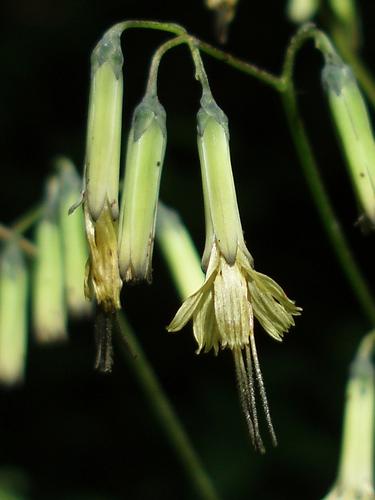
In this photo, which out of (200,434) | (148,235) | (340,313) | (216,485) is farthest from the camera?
(340,313)

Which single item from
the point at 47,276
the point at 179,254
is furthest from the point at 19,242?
the point at 179,254

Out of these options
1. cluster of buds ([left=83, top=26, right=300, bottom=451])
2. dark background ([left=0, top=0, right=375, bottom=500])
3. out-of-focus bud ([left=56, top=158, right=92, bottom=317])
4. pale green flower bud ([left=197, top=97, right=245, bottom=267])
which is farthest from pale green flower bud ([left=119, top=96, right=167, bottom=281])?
dark background ([left=0, top=0, right=375, bottom=500])

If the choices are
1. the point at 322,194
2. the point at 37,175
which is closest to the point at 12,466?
the point at 37,175

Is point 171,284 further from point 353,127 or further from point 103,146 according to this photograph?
point 103,146

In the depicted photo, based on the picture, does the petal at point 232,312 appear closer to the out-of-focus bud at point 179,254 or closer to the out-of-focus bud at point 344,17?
the out-of-focus bud at point 179,254

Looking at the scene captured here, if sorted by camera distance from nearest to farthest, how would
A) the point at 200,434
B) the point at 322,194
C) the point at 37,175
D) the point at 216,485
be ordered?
the point at 322,194 < the point at 216,485 < the point at 200,434 < the point at 37,175

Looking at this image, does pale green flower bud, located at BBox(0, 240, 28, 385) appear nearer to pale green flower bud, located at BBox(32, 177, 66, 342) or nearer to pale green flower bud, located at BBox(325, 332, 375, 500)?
pale green flower bud, located at BBox(32, 177, 66, 342)

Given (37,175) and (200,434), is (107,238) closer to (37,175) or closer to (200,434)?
(200,434)

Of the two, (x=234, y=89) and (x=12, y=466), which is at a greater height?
(x=234, y=89)
